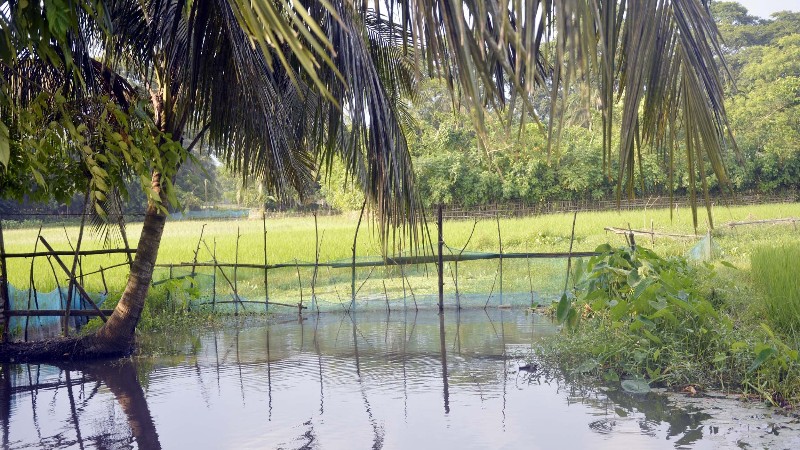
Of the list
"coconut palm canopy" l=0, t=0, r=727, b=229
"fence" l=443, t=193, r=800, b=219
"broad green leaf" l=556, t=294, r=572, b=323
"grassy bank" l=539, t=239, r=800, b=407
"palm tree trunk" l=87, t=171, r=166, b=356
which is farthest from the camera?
"fence" l=443, t=193, r=800, b=219

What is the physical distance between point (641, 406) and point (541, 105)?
75.2ft

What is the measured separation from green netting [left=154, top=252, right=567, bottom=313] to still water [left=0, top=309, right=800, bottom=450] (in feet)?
5.34

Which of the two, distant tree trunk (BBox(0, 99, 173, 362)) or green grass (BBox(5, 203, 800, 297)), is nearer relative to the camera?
distant tree trunk (BBox(0, 99, 173, 362))

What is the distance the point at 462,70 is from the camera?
1.05 m

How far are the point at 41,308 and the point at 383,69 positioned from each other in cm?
426

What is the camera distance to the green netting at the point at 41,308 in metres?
7.39

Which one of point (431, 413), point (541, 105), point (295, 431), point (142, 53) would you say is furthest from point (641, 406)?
point (541, 105)

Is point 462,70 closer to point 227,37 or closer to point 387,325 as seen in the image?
point 227,37

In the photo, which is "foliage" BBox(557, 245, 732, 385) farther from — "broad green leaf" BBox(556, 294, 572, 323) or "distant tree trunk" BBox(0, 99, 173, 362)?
"distant tree trunk" BBox(0, 99, 173, 362)

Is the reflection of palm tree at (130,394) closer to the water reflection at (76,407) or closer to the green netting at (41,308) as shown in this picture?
the water reflection at (76,407)

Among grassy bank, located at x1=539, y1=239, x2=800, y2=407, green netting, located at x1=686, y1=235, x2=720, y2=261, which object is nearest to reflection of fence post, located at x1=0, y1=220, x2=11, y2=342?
grassy bank, located at x1=539, y1=239, x2=800, y2=407

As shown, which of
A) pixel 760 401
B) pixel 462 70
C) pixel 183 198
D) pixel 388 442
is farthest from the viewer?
pixel 183 198

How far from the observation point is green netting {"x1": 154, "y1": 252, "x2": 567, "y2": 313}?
8609 mm

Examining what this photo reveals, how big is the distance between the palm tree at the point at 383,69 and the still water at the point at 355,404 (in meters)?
0.75
